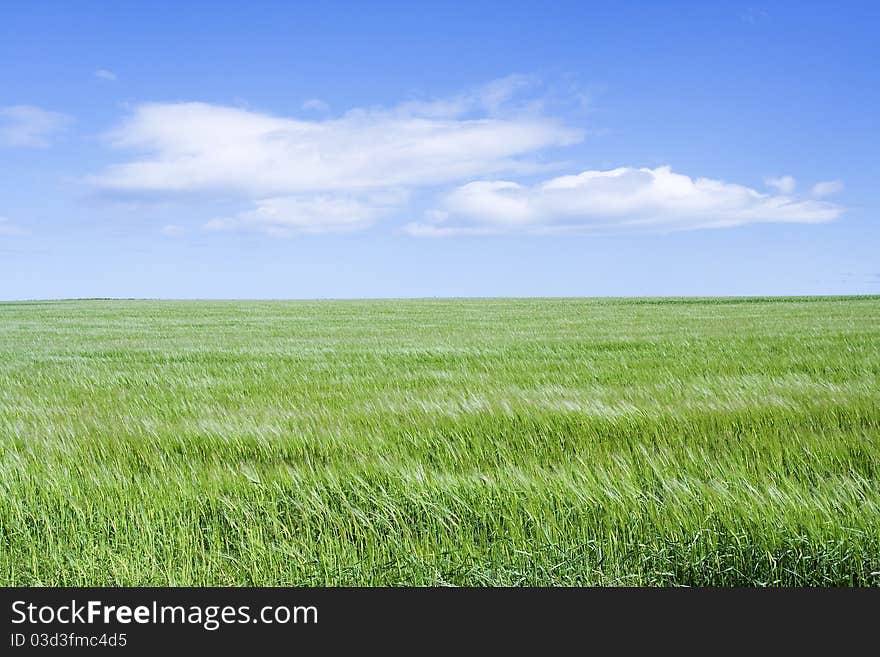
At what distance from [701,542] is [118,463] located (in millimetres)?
4403

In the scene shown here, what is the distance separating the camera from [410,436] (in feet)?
19.1

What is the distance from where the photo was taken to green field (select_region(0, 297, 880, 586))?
3.20 m

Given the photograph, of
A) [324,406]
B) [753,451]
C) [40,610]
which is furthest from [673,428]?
[40,610]

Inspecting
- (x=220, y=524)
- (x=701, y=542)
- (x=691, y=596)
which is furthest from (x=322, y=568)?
(x=701, y=542)

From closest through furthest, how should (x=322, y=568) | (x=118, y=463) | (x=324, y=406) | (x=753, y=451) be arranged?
1. (x=322, y=568)
2. (x=118, y=463)
3. (x=753, y=451)
4. (x=324, y=406)

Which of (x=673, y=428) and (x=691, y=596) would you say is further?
(x=673, y=428)

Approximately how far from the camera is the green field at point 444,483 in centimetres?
320

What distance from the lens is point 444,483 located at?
13.9 ft

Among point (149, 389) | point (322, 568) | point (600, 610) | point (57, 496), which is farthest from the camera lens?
point (149, 389)

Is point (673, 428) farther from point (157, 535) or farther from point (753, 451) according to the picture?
point (157, 535)

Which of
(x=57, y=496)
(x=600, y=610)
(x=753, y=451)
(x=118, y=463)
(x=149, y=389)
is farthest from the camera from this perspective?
(x=149, y=389)

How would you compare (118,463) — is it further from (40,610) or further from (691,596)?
(691,596)

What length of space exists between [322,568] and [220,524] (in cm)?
99

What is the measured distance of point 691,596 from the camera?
280cm
